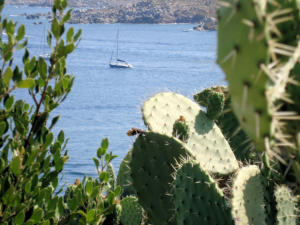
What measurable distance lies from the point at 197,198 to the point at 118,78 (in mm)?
35617

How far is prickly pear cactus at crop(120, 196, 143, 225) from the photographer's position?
86.0 inches

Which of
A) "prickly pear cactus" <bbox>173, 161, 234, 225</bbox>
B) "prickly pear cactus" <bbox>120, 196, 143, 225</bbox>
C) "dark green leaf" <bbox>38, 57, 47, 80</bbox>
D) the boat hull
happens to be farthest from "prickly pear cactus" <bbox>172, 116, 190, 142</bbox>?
the boat hull

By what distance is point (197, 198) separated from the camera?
1698mm

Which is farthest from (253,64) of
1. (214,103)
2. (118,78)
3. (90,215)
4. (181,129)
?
(118,78)

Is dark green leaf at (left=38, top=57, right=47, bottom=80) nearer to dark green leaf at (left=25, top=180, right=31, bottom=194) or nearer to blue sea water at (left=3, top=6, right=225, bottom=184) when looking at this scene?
dark green leaf at (left=25, top=180, right=31, bottom=194)

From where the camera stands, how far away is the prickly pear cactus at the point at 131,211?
7.17ft

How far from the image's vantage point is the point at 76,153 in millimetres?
19547

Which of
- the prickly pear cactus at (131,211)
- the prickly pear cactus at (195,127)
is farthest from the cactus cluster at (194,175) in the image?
the prickly pear cactus at (131,211)

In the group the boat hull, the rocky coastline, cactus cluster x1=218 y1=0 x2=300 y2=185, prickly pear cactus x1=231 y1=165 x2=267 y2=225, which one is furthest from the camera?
the rocky coastline

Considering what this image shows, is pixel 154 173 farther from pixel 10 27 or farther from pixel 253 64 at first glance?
pixel 253 64

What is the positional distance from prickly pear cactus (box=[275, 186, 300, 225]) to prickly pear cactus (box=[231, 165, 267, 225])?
0.22 feet

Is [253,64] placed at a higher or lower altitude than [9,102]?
higher

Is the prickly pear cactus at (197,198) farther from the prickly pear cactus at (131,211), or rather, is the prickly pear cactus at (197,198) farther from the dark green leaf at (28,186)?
the dark green leaf at (28,186)

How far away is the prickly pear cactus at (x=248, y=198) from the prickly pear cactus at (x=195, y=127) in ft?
1.55
